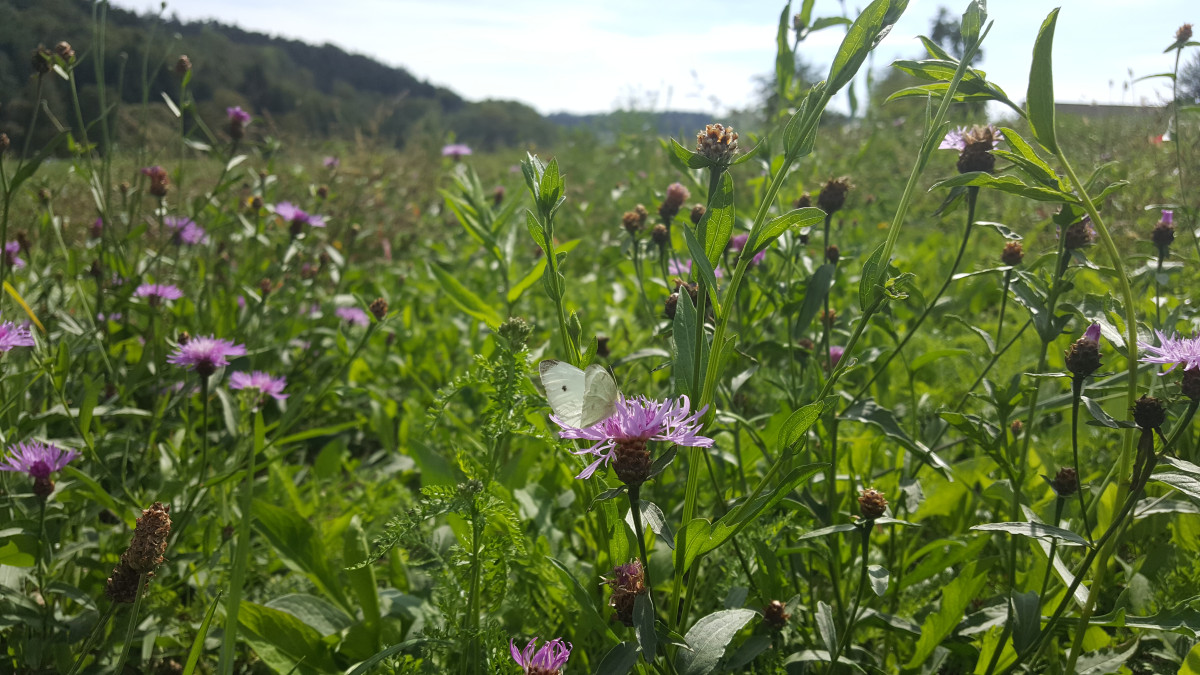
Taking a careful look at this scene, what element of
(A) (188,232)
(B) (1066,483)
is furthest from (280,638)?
(A) (188,232)

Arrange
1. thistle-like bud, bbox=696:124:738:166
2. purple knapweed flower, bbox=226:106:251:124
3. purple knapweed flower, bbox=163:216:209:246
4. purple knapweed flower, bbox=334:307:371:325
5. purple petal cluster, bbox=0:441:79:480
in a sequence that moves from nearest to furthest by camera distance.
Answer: thistle-like bud, bbox=696:124:738:166
purple petal cluster, bbox=0:441:79:480
purple knapweed flower, bbox=226:106:251:124
purple knapweed flower, bbox=163:216:209:246
purple knapweed flower, bbox=334:307:371:325

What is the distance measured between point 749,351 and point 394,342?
5.36 ft

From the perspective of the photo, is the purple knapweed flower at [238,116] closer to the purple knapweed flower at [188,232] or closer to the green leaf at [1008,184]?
the purple knapweed flower at [188,232]

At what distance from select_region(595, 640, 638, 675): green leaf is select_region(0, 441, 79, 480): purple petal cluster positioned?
941mm

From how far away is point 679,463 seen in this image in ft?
4.78

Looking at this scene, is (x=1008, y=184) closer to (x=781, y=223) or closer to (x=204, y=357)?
(x=781, y=223)

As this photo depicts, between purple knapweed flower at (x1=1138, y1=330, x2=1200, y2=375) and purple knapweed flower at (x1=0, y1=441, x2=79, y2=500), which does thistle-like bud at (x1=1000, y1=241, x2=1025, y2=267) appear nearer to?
purple knapweed flower at (x1=1138, y1=330, x2=1200, y2=375)

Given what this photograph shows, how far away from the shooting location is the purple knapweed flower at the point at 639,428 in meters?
0.70

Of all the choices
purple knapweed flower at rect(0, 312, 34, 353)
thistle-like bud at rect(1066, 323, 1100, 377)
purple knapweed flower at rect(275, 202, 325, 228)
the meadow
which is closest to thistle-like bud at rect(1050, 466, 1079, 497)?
the meadow

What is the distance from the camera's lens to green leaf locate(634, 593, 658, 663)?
0.67 m

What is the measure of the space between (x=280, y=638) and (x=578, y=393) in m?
0.82

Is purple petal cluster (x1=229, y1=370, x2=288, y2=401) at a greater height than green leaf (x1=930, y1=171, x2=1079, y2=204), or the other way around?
green leaf (x1=930, y1=171, x2=1079, y2=204)

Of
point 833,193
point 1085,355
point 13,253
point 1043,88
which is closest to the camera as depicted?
point 1043,88

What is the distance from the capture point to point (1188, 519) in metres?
1.21
